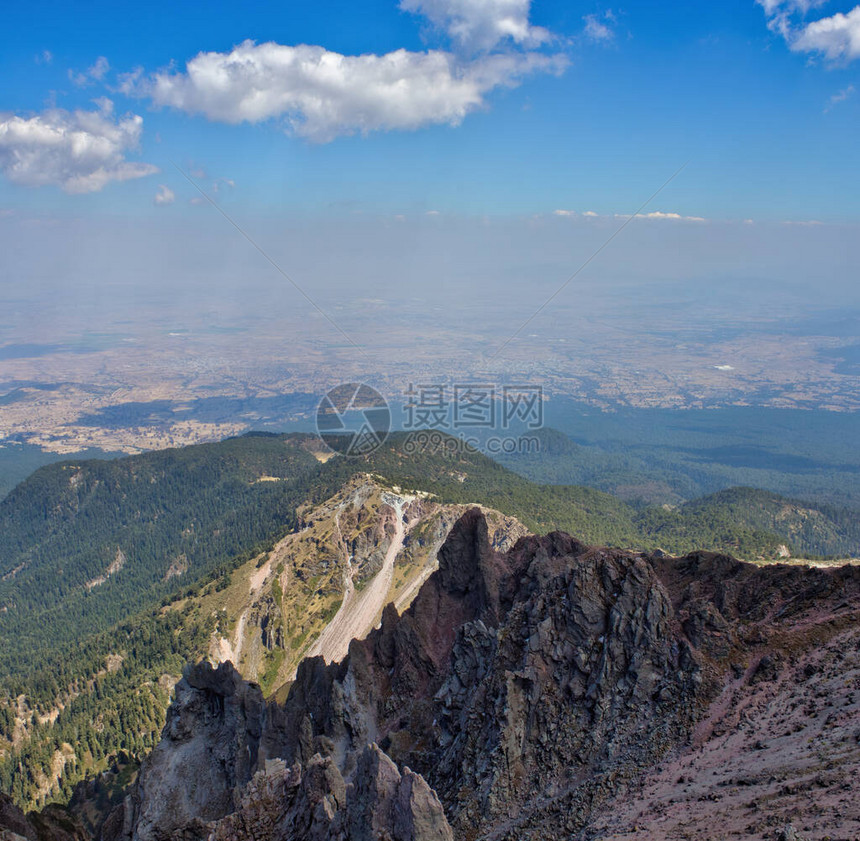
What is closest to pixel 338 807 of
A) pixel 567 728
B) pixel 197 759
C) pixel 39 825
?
pixel 567 728

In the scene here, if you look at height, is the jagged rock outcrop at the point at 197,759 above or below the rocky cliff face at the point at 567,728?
below

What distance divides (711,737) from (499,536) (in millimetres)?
109623

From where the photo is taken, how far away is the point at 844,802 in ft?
81.6

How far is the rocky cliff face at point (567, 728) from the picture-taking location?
100ft

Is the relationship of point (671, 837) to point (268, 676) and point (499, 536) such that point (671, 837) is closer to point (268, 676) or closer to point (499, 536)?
point (268, 676)

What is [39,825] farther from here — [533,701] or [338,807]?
[533,701]

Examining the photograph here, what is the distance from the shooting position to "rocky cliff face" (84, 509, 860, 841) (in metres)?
30.6

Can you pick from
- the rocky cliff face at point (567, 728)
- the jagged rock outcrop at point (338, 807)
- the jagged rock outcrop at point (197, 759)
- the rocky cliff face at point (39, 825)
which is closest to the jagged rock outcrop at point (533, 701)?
the rocky cliff face at point (567, 728)

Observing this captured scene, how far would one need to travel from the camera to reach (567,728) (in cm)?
3788

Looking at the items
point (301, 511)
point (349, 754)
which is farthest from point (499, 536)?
point (349, 754)

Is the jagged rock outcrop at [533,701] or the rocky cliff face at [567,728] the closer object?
the rocky cliff face at [567,728]

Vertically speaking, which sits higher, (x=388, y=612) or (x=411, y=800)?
(x=411, y=800)

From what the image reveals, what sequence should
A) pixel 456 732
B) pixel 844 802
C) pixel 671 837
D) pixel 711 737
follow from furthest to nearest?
pixel 456 732 → pixel 711 737 → pixel 671 837 → pixel 844 802

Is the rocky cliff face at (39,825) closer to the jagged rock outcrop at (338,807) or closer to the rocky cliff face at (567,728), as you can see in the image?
the rocky cliff face at (567,728)
